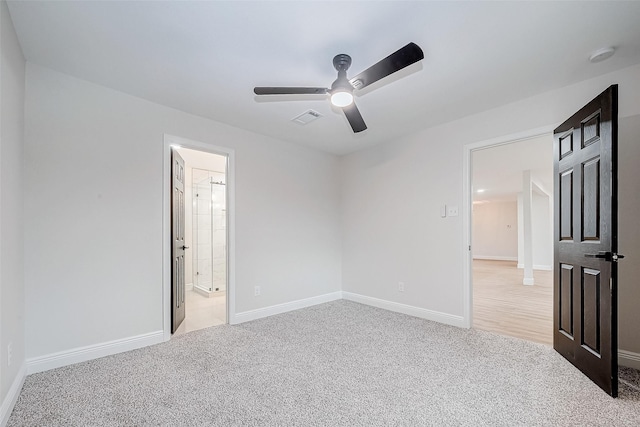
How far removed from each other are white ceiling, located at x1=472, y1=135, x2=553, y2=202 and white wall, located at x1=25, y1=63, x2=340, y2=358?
11.4 ft

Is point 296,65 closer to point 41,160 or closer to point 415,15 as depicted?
point 415,15

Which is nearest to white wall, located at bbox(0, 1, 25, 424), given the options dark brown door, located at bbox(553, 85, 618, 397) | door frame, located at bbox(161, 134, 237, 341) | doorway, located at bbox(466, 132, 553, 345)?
door frame, located at bbox(161, 134, 237, 341)

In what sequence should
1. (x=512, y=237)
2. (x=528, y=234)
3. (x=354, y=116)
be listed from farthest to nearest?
(x=512, y=237) → (x=528, y=234) → (x=354, y=116)

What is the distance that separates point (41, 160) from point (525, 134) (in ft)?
14.0

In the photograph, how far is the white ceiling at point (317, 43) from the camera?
1.74 m

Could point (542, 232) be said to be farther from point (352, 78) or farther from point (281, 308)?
point (352, 78)

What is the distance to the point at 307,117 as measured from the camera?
334 centimetres

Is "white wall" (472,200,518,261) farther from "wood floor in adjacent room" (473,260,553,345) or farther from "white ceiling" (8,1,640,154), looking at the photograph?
"white ceiling" (8,1,640,154)

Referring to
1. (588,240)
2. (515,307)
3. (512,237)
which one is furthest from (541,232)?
(588,240)

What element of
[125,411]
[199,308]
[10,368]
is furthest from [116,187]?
[199,308]

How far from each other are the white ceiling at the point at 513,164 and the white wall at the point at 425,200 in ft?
1.43

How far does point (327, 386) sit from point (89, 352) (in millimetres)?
2034

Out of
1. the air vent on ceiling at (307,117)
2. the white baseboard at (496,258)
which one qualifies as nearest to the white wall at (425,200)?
the air vent on ceiling at (307,117)

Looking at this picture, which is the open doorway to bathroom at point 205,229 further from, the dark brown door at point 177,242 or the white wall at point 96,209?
the white wall at point 96,209
